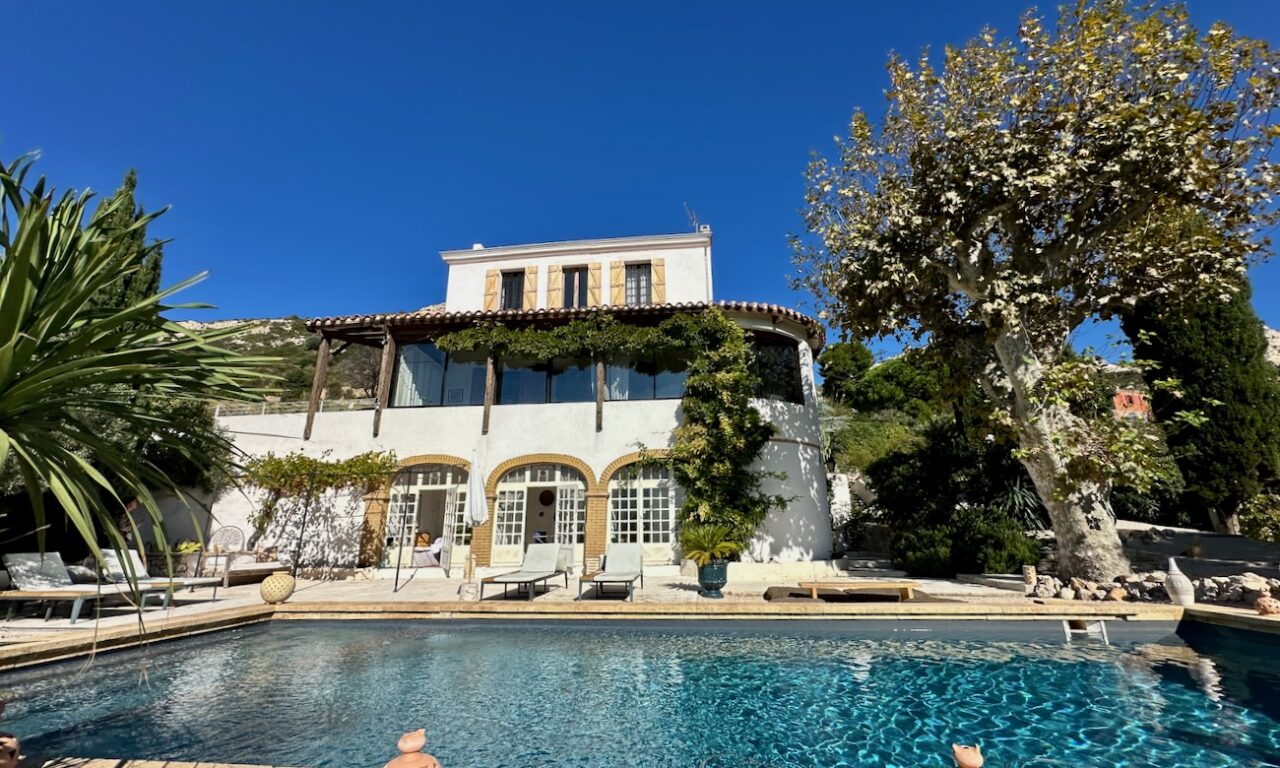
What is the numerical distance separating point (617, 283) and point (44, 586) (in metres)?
15.6

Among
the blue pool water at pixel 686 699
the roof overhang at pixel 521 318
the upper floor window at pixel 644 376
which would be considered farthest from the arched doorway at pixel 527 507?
the blue pool water at pixel 686 699

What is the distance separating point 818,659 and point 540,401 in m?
11.1

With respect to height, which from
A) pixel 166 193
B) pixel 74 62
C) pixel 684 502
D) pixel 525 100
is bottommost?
pixel 684 502

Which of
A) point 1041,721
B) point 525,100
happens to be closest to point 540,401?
point 525,100

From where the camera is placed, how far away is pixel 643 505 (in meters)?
15.0

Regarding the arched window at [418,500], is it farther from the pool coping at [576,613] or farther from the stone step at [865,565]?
the stone step at [865,565]

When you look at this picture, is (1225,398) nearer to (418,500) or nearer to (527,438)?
(527,438)

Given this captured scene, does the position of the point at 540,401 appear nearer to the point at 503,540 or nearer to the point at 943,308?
the point at 503,540

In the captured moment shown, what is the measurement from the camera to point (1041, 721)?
4.93 m

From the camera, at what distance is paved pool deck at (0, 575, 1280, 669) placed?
659cm

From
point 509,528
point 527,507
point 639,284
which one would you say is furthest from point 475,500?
point 639,284

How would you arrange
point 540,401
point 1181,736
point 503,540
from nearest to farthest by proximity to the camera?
point 1181,736 < point 503,540 < point 540,401

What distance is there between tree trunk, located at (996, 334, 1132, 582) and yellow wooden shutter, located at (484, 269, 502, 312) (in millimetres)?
15759

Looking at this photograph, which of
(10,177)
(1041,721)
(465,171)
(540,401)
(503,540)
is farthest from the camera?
(465,171)
